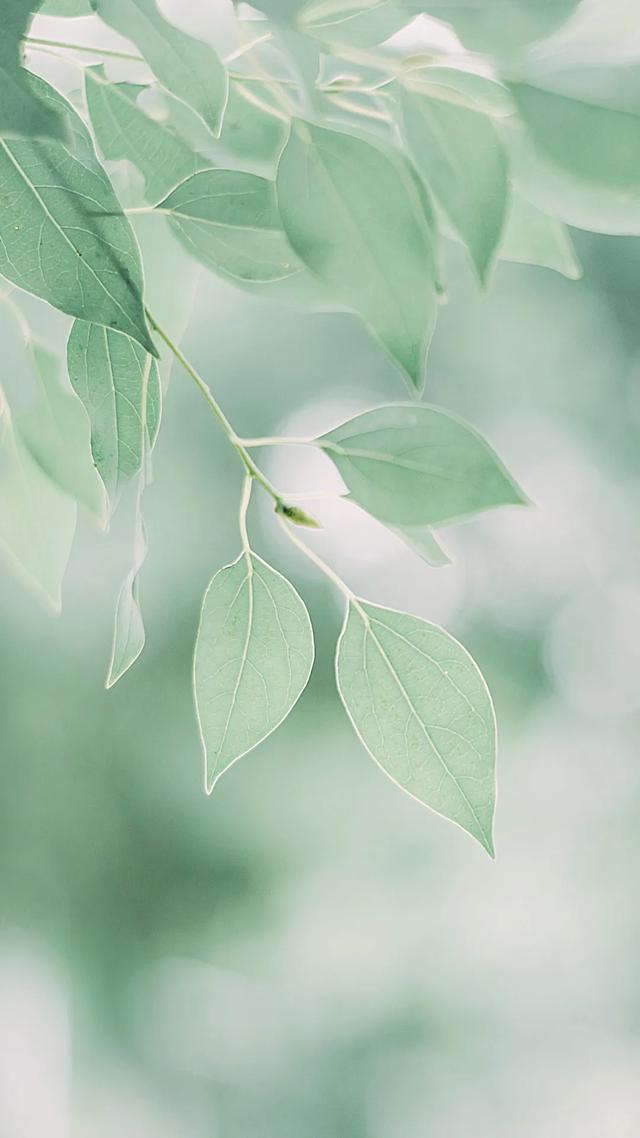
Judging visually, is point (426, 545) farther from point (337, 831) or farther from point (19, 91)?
point (337, 831)

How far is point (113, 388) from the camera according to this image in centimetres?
16

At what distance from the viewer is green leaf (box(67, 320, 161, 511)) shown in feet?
0.51

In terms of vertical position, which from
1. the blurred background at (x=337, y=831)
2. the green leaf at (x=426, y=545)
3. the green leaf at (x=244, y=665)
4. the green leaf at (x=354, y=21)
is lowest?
the blurred background at (x=337, y=831)

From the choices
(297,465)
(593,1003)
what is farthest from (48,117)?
(593,1003)

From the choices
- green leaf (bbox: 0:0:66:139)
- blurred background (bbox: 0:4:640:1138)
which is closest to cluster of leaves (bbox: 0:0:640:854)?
green leaf (bbox: 0:0:66:139)

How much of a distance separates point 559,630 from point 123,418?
1.49 metres

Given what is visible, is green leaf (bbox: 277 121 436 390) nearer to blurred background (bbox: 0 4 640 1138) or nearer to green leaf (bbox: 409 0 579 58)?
green leaf (bbox: 409 0 579 58)

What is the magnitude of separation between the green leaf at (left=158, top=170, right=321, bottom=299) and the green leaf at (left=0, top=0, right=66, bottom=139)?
0.03 meters

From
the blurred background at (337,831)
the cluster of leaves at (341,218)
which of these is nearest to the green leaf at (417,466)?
the cluster of leaves at (341,218)

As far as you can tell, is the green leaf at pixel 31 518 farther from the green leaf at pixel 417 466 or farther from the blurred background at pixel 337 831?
the blurred background at pixel 337 831

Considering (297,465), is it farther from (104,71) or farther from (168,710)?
(104,71)

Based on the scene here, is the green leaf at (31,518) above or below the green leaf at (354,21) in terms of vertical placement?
below

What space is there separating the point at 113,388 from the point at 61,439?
6cm

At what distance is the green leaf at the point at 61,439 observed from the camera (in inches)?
8.3
